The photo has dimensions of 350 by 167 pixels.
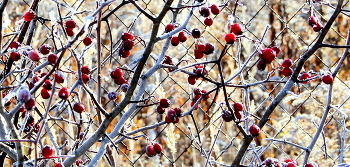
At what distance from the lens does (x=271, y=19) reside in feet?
12.0

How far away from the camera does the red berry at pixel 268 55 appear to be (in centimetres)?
88

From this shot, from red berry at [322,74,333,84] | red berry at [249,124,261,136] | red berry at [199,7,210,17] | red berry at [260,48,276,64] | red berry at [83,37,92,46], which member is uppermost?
red berry at [199,7,210,17]

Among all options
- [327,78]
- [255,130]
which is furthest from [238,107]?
Answer: [327,78]

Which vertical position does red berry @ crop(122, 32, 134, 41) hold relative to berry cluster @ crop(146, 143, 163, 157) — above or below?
above

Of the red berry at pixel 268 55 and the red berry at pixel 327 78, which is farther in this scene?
the red berry at pixel 327 78

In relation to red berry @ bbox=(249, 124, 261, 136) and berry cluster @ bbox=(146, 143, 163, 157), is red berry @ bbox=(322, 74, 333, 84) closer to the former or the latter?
red berry @ bbox=(249, 124, 261, 136)

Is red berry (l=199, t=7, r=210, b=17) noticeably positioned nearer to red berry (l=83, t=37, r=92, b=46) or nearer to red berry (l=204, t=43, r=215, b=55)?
red berry (l=204, t=43, r=215, b=55)

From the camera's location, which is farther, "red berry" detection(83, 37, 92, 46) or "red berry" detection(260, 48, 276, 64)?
"red berry" detection(83, 37, 92, 46)

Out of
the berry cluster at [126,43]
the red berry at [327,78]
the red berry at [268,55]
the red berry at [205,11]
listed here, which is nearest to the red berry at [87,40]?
the berry cluster at [126,43]

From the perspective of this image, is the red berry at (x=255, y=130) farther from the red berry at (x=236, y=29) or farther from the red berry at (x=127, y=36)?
the red berry at (x=127, y=36)

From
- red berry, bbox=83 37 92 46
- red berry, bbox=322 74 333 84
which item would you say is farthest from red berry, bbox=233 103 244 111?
red berry, bbox=83 37 92 46

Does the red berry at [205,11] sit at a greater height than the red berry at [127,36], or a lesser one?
greater

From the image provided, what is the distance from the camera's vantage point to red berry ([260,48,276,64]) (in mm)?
877

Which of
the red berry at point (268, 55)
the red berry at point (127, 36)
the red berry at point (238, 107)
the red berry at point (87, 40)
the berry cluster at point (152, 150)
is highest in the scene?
the red berry at point (268, 55)
